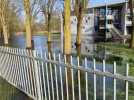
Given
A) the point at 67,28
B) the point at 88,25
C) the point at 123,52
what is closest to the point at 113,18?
the point at 88,25

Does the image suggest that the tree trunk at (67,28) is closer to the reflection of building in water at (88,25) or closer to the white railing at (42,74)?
the white railing at (42,74)

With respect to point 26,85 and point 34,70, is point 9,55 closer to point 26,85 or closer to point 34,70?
point 26,85

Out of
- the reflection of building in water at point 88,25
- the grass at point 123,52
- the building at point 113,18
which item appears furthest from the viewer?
the reflection of building in water at point 88,25

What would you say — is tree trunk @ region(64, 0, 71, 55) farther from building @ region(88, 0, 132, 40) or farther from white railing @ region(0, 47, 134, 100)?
building @ region(88, 0, 132, 40)

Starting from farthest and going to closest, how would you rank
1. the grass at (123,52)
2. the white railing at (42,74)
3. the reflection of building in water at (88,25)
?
the reflection of building in water at (88,25) → the grass at (123,52) → the white railing at (42,74)

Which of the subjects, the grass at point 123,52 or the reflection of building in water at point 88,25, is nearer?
the grass at point 123,52

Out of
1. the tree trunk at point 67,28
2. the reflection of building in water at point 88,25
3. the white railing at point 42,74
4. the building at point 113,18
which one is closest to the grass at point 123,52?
the tree trunk at point 67,28

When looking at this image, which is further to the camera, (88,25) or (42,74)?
(88,25)

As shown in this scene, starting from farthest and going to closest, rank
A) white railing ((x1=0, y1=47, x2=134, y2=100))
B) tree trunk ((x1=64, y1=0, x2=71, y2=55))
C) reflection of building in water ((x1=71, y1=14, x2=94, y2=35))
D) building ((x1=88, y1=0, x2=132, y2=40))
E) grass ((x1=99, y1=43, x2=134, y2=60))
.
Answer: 1. reflection of building in water ((x1=71, y1=14, x2=94, y2=35))
2. building ((x1=88, y1=0, x2=132, y2=40))
3. grass ((x1=99, y1=43, x2=134, y2=60))
4. tree trunk ((x1=64, y1=0, x2=71, y2=55))
5. white railing ((x1=0, y1=47, x2=134, y2=100))

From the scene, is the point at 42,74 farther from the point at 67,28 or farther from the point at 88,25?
the point at 88,25

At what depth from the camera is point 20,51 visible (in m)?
8.52

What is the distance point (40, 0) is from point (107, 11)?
107 ft

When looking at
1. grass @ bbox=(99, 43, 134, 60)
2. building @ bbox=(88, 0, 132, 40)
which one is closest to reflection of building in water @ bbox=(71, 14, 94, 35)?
building @ bbox=(88, 0, 132, 40)

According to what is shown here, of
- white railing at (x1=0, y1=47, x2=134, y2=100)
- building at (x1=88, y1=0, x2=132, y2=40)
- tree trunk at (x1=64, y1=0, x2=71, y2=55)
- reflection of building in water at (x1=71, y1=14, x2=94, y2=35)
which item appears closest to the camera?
white railing at (x1=0, y1=47, x2=134, y2=100)
